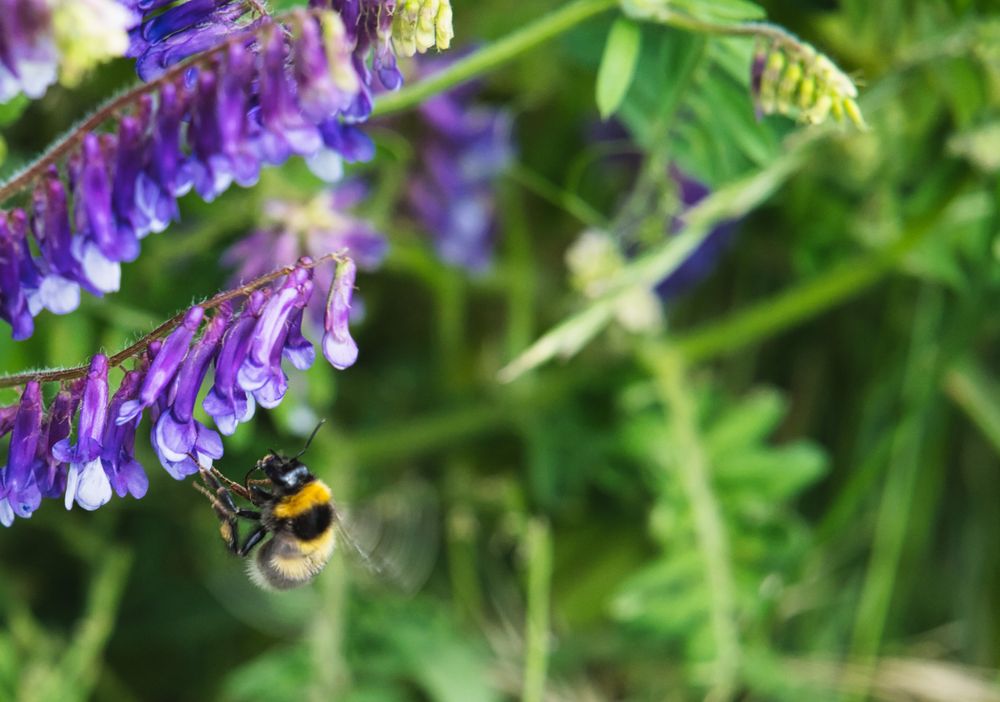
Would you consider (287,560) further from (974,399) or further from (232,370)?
(974,399)

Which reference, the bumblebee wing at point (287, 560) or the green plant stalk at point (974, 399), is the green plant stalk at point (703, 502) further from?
the bumblebee wing at point (287, 560)

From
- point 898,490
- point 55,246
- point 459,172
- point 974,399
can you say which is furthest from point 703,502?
point 55,246

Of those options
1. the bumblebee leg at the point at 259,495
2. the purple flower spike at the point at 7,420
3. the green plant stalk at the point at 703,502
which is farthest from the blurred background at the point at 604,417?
the purple flower spike at the point at 7,420

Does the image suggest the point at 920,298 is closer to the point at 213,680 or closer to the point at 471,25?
the point at 471,25

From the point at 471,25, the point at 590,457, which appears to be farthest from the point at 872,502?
the point at 471,25

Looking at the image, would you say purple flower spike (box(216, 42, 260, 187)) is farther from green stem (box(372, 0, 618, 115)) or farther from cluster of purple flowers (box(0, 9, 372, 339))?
green stem (box(372, 0, 618, 115))

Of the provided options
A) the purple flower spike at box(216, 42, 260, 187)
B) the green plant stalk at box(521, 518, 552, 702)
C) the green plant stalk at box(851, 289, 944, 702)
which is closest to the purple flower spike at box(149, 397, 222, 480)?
the purple flower spike at box(216, 42, 260, 187)
